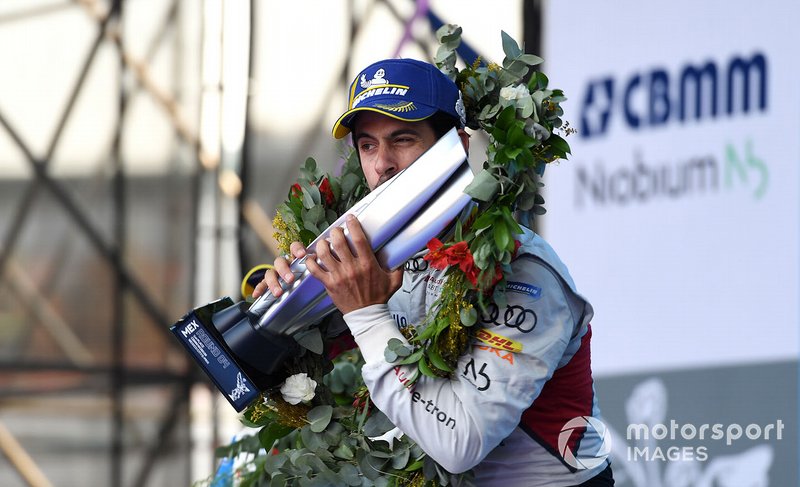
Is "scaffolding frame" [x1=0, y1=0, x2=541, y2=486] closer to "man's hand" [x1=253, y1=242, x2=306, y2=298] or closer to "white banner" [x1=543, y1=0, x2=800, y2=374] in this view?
"white banner" [x1=543, y1=0, x2=800, y2=374]

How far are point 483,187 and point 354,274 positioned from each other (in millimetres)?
250

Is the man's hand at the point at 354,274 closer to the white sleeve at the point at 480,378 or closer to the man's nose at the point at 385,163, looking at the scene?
the white sleeve at the point at 480,378

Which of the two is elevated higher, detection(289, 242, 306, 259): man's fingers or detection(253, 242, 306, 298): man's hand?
detection(289, 242, 306, 259): man's fingers

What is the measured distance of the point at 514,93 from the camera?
1759mm

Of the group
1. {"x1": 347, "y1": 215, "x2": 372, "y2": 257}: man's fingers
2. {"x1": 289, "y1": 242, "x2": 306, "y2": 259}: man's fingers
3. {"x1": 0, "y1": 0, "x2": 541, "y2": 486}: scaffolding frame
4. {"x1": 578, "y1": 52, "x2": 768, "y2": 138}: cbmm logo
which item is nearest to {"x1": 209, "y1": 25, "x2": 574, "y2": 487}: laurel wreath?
{"x1": 347, "y1": 215, "x2": 372, "y2": 257}: man's fingers

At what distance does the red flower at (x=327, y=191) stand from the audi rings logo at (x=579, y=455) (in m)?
0.71

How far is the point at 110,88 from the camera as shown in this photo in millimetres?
4344

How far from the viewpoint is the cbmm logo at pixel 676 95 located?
3.09m

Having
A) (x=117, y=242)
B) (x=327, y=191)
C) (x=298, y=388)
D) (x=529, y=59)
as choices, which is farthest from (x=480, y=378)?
(x=117, y=242)

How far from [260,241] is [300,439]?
2221 millimetres

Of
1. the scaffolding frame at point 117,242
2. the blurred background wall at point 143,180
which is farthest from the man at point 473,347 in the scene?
the scaffolding frame at point 117,242

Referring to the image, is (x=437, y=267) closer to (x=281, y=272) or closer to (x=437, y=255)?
(x=437, y=255)

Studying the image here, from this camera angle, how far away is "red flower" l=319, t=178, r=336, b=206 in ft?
7.05

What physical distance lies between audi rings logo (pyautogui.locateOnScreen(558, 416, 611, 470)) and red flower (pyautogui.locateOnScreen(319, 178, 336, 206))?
0.71 m
